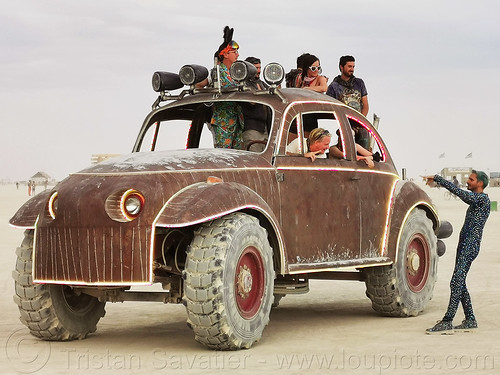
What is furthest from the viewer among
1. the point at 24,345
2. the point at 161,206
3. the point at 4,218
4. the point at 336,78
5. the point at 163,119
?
the point at 4,218

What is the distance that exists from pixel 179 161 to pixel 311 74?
342cm

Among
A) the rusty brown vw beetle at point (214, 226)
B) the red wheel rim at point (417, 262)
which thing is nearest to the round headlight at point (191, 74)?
the rusty brown vw beetle at point (214, 226)

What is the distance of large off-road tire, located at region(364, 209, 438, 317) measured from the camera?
37.3 feet

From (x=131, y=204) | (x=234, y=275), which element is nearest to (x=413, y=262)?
(x=234, y=275)

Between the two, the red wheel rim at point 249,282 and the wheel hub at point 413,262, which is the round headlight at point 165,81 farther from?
the wheel hub at point 413,262

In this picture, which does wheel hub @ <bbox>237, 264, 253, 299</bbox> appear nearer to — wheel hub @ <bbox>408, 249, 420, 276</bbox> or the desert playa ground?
the desert playa ground

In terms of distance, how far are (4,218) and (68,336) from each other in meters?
28.4

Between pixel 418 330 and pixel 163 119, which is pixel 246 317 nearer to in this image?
pixel 418 330

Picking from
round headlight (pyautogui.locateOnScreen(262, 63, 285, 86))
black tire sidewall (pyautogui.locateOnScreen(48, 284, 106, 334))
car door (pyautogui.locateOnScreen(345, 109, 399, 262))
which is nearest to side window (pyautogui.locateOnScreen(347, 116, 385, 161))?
car door (pyautogui.locateOnScreen(345, 109, 399, 262))

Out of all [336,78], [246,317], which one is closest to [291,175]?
[246,317]

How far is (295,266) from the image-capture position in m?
9.67

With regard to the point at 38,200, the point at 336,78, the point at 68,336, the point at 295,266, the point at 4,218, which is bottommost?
the point at 4,218

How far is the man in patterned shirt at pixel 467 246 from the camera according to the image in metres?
9.85

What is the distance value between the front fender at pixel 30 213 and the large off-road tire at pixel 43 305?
0.27m
